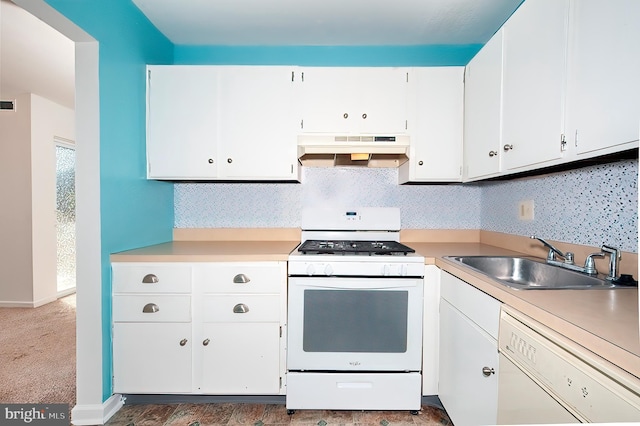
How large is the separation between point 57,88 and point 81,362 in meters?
3.06

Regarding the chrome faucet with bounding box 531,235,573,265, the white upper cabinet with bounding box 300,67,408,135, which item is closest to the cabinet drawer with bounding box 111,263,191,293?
the white upper cabinet with bounding box 300,67,408,135

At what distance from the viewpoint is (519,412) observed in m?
1.00

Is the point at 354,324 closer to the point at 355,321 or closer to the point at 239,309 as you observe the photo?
the point at 355,321

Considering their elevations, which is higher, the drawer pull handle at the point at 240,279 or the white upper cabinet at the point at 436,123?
the white upper cabinet at the point at 436,123

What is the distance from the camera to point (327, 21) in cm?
205

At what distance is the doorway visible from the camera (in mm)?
3936

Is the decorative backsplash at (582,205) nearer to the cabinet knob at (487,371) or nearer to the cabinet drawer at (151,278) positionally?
the cabinet knob at (487,371)

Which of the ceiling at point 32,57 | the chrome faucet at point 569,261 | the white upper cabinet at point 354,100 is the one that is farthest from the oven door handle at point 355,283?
the ceiling at point 32,57

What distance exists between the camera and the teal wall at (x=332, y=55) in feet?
7.79

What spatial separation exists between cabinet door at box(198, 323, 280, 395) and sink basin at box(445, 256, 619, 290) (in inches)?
45.1

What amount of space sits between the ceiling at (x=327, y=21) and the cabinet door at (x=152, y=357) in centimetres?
194

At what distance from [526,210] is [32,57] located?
3.96 metres

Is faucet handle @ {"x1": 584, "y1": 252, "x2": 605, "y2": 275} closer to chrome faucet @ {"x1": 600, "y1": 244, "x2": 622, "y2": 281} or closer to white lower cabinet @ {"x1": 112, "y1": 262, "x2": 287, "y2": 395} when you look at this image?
chrome faucet @ {"x1": 600, "y1": 244, "x2": 622, "y2": 281}

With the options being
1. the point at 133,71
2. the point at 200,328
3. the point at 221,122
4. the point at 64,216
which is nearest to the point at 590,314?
the point at 200,328
